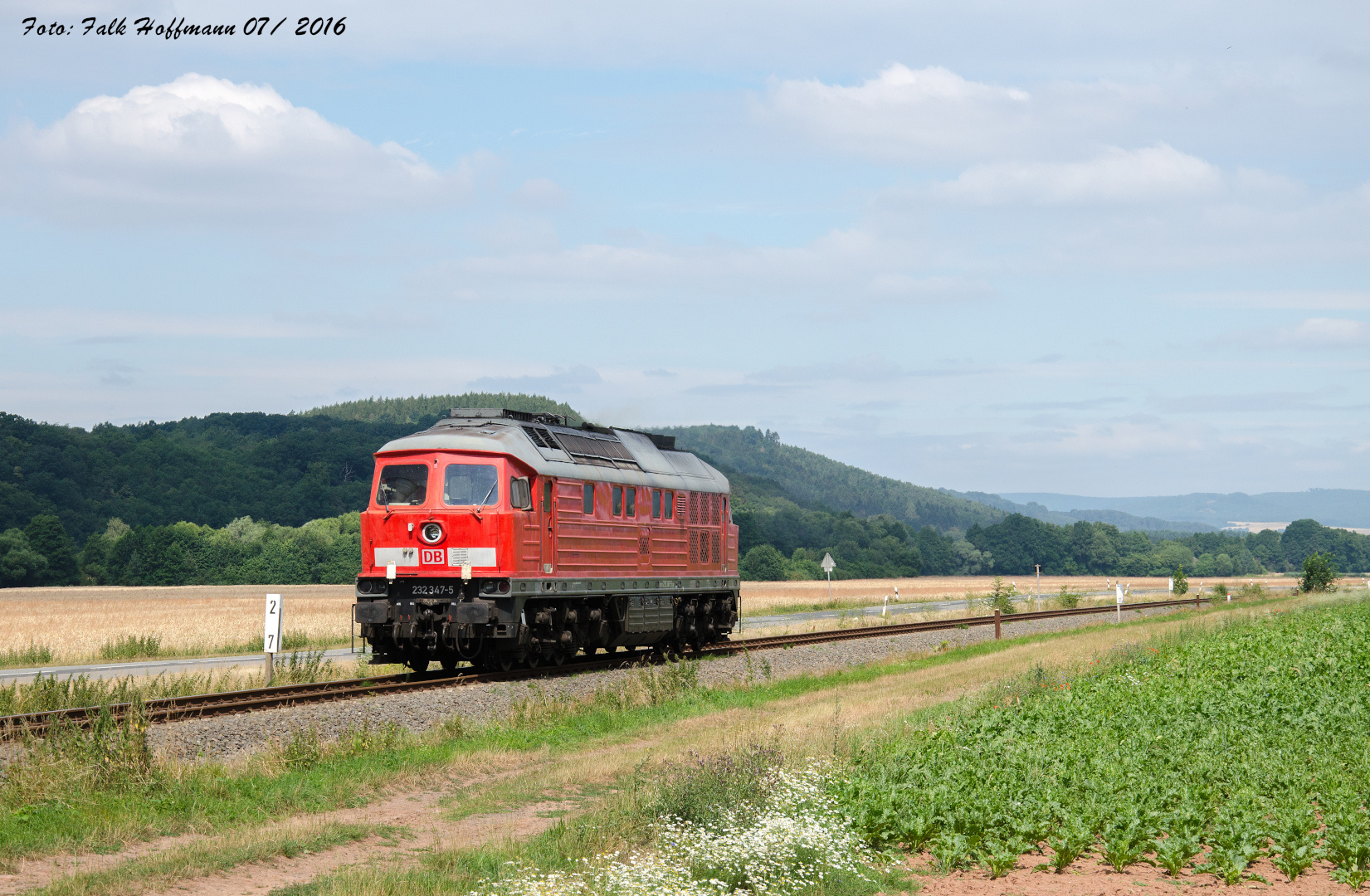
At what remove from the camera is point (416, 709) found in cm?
1939

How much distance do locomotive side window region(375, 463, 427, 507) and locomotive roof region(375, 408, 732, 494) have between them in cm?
37

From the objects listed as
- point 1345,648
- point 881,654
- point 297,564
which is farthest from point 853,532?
point 1345,648

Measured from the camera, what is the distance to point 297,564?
103812mm

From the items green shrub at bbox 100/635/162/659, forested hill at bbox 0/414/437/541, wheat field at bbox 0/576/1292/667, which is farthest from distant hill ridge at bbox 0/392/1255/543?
green shrub at bbox 100/635/162/659

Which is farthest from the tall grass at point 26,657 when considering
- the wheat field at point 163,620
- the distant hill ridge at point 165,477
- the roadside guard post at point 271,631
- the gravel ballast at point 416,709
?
the distant hill ridge at point 165,477

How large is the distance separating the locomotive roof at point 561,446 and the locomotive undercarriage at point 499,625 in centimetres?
256

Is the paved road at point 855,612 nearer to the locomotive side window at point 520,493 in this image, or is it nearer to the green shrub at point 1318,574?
the green shrub at point 1318,574

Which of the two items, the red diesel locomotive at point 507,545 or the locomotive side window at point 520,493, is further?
the locomotive side window at point 520,493

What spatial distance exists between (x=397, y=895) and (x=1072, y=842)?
5.46 m

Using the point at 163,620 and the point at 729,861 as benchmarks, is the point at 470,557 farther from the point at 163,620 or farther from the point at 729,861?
the point at 163,620

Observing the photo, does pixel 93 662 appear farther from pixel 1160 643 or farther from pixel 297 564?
pixel 297 564

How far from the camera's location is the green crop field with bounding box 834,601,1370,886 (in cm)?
1058

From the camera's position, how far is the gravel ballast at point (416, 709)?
52.5 feet

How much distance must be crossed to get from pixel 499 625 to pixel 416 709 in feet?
13.9
